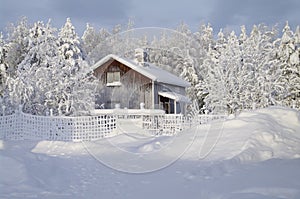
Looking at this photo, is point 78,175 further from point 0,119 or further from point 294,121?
point 0,119

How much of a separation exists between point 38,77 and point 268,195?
13149 millimetres

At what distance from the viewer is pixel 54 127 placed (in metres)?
10.8

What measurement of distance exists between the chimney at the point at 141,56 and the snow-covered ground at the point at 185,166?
1.77 metres

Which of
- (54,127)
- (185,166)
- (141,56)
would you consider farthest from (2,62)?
(185,166)

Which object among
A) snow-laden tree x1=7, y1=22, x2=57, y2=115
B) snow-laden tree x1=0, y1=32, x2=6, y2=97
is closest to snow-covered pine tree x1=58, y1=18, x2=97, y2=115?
snow-laden tree x1=7, y1=22, x2=57, y2=115

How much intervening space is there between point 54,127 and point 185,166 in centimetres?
668

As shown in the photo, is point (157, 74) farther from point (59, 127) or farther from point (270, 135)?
point (59, 127)

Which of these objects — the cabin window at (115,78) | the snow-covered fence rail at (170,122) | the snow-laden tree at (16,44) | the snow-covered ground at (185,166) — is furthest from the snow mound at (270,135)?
the snow-laden tree at (16,44)

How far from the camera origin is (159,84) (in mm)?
7527

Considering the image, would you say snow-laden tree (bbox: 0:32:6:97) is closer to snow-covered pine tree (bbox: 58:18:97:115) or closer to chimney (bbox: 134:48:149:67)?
snow-covered pine tree (bbox: 58:18:97:115)

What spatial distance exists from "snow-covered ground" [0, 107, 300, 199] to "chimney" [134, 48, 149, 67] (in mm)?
1773

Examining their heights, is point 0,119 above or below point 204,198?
above

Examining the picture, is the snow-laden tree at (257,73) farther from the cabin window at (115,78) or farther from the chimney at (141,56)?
the chimney at (141,56)

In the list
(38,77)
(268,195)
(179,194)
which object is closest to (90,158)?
(179,194)
